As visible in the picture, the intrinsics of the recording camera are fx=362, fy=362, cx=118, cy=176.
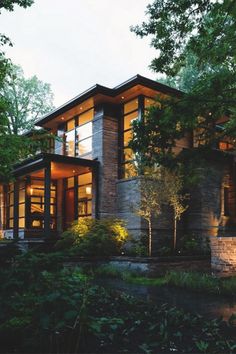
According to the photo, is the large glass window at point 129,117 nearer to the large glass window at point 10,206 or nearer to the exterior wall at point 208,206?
the exterior wall at point 208,206

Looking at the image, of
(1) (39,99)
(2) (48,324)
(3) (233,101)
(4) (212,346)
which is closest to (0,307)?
(2) (48,324)

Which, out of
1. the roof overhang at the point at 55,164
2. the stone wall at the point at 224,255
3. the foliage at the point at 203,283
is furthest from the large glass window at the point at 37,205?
the foliage at the point at 203,283

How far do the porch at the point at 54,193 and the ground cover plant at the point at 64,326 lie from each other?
1252cm

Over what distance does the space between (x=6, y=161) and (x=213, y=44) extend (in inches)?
283

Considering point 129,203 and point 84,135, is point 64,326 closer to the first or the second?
point 129,203

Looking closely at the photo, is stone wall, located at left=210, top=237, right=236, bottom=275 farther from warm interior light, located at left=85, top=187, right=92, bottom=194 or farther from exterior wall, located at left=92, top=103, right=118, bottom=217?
warm interior light, located at left=85, top=187, right=92, bottom=194

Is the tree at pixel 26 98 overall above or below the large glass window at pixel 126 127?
above

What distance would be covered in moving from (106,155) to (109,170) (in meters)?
0.78

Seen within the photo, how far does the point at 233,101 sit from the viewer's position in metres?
8.95

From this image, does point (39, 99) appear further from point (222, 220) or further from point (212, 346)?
point (212, 346)

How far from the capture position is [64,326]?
3602 millimetres

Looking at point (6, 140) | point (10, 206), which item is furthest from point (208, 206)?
point (10, 206)

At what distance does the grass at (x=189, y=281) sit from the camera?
9203 mm

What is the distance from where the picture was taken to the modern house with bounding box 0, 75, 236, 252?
17.2 m
